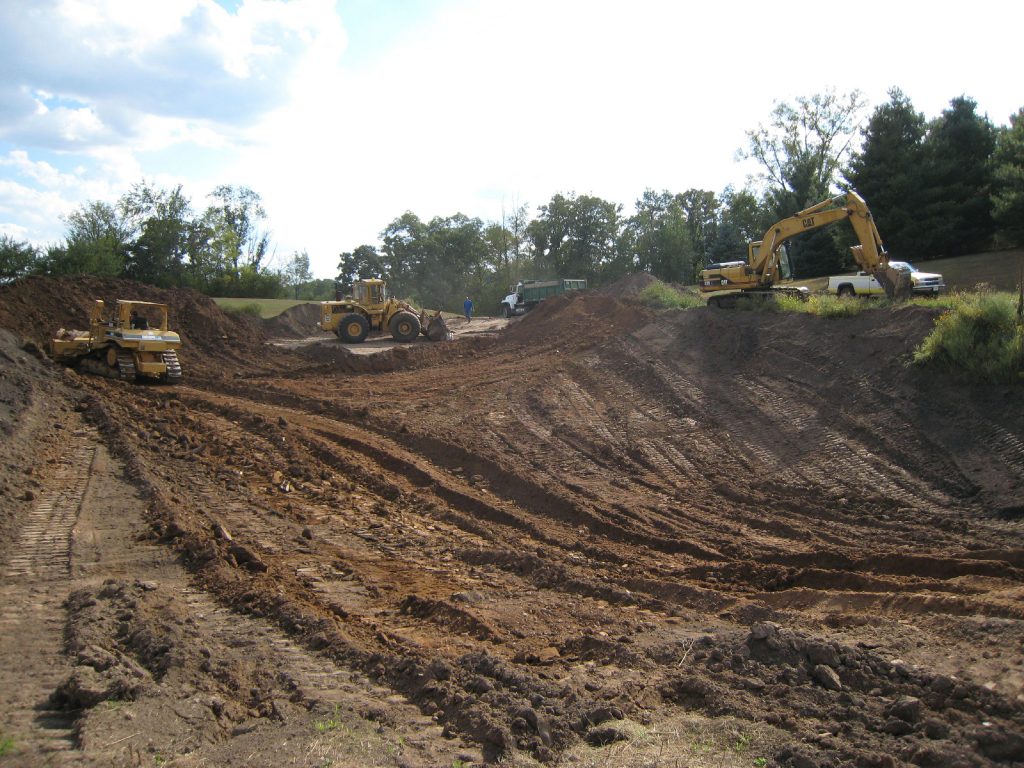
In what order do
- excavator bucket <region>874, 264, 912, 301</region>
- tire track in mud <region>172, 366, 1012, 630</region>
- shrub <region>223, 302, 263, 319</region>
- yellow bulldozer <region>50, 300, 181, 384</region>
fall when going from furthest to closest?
shrub <region>223, 302, 263, 319</region>
yellow bulldozer <region>50, 300, 181, 384</region>
excavator bucket <region>874, 264, 912, 301</region>
tire track in mud <region>172, 366, 1012, 630</region>

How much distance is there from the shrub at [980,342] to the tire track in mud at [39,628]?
1216 cm

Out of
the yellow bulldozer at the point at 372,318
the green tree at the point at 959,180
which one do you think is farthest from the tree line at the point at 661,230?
the yellow bulldozer at the point at 372,318

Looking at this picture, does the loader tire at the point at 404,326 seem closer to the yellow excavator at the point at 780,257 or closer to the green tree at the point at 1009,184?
the yellow excavator at the point at 780,257

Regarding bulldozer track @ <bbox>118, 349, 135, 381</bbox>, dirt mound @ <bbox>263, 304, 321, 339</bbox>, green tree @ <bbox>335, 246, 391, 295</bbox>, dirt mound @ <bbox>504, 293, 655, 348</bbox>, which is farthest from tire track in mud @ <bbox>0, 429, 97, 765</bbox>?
green tree @ <bbox>335, 246, 391, 295</bbox>

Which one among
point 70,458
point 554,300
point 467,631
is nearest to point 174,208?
point 554,300

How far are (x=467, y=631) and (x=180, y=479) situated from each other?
638cm

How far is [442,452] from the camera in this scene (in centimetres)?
1260

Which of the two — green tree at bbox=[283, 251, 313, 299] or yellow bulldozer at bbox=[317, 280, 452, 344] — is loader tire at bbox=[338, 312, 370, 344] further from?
green tree at bbox=[283, 251, 313, 299]

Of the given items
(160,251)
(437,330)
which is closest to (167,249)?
(160,251)

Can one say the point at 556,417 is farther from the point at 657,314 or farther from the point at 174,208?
the point at 174,208

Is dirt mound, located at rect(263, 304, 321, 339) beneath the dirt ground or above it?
above

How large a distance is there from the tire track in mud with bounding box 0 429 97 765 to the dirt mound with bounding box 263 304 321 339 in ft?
88.3

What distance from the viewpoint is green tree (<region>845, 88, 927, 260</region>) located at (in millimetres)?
36625

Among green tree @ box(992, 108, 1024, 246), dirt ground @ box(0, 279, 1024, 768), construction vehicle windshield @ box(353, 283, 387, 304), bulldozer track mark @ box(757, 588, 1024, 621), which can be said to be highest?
green tree @ box(992, 108, 1024, 246)
